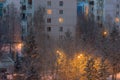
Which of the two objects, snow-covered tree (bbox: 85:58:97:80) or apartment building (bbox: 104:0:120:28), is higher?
apartment building (bbox: 104:0:120:28)

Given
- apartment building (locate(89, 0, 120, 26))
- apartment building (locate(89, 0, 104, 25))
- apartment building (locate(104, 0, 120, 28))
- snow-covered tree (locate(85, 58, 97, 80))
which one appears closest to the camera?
snow-covered tree (locate(85, 58, 97, 80))

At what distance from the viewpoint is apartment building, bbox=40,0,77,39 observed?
39562mm

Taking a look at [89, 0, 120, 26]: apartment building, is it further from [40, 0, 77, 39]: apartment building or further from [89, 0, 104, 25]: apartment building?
[40, 0, 77, 39]: apartment building

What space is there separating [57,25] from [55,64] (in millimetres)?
17312

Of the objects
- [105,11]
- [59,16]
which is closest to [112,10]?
[105,11]

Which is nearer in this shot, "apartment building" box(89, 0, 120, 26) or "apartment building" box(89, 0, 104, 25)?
"apartment building" box(89, 0, 120, 26)

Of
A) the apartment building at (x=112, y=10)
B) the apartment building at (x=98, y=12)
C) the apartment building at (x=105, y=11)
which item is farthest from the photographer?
the apartment building at (x=98, y=12)

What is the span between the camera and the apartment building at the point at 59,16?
130 ft

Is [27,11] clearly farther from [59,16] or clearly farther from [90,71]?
[90,71]

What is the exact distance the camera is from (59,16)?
3978cm

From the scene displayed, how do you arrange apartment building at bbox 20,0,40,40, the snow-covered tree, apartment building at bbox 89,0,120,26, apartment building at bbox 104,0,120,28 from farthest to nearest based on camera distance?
apartment building at bbox 89,0,120,26
apartment building at bbox 104,0,120,28
apartment building at bbox 20,0,40,40
the snow-covered tree

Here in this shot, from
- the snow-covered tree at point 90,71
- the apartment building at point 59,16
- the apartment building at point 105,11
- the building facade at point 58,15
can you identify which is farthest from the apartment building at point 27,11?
the snow-covered tree at point 90,71

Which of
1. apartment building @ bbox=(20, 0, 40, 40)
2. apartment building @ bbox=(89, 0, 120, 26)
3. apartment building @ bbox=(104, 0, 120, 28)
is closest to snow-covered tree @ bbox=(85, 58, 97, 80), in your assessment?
apartment building @ bbox=(20, 0, 40, 40)

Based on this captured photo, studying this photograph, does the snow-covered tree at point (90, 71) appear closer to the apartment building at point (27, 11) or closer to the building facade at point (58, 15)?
the building facade at point (58, 15)
